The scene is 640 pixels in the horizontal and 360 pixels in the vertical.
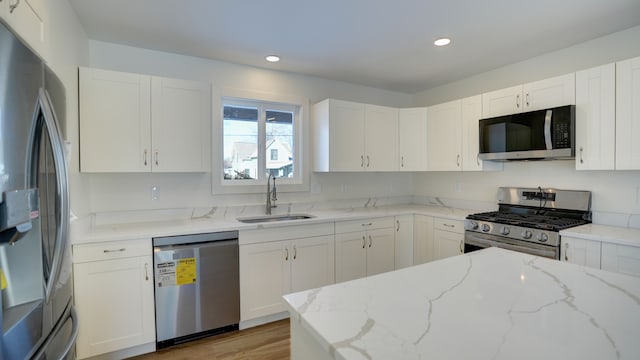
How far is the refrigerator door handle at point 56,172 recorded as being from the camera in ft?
3.35

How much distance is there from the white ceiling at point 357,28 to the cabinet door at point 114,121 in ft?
1.40

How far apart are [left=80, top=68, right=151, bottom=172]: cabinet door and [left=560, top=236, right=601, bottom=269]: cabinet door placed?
3.31 metres

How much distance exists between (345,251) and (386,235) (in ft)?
1.80

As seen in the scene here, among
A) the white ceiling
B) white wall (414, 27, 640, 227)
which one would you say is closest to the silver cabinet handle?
the white ceiling

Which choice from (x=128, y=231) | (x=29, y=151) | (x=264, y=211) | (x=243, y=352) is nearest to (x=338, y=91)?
(x=264, y=211)

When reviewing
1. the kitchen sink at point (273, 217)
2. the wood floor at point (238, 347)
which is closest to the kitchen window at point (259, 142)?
the kitchen sink at point (273, 217)

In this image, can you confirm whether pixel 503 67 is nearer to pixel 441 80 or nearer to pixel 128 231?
pixel 441 80

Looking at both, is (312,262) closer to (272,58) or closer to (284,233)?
(284,233)

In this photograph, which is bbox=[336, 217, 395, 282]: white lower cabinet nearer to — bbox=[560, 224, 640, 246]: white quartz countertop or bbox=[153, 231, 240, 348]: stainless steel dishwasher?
bbox=[153, 231, 240, 348]: stainless steel dishwasher

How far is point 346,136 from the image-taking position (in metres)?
3.45

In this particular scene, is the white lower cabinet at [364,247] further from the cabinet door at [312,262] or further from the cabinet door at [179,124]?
the cabinet door at [179,124]

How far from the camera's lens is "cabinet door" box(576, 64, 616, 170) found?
7.63ft

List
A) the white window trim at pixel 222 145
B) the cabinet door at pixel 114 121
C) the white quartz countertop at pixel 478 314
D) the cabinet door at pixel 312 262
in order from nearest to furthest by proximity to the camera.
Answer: the white quartz countertop at pixel 478 314 → the cabinet door at pixel 114 121 → the cabinet door at pixel 312 262 → the white window trim at pixel 222 145

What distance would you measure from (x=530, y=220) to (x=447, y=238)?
0.77 m
